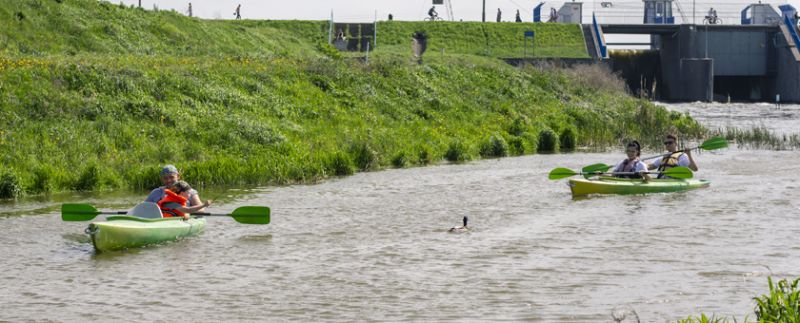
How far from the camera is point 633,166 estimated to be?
2089 cm

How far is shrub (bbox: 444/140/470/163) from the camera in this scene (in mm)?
27983

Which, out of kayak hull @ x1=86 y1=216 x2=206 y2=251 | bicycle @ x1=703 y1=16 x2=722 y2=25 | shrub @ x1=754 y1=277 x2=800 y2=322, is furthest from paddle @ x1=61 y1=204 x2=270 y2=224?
bicycle @ x1=703 y1=16 x2=722 y2=25

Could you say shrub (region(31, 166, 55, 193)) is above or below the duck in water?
above

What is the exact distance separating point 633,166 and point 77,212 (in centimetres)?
1062

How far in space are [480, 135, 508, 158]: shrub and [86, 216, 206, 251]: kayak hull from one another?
50.2 ft

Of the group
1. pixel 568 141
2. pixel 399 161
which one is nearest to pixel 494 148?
pixel 568 141

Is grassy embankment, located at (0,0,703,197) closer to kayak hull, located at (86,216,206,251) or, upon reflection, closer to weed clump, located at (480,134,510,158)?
weed clump, located at (480,134,510,158)

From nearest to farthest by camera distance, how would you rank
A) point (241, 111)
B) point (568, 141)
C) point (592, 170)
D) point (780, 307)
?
1. point (780, 307)
2. point (592, 170)
3. point (241, 111)
4. point (568, 141)

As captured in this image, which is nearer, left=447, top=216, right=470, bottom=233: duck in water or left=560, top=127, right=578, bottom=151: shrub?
left=447, top=216, right=470, bottom=233: duck in water

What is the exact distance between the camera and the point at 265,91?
97.0 ft

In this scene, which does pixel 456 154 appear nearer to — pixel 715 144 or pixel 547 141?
pixel 547 141

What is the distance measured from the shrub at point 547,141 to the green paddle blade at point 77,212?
18455 mm

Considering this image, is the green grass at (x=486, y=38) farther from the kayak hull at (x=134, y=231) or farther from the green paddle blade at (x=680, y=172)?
the kayak hull at (x=134, y=231)

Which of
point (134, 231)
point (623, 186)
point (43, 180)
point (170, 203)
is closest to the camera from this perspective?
point (134, 231)
